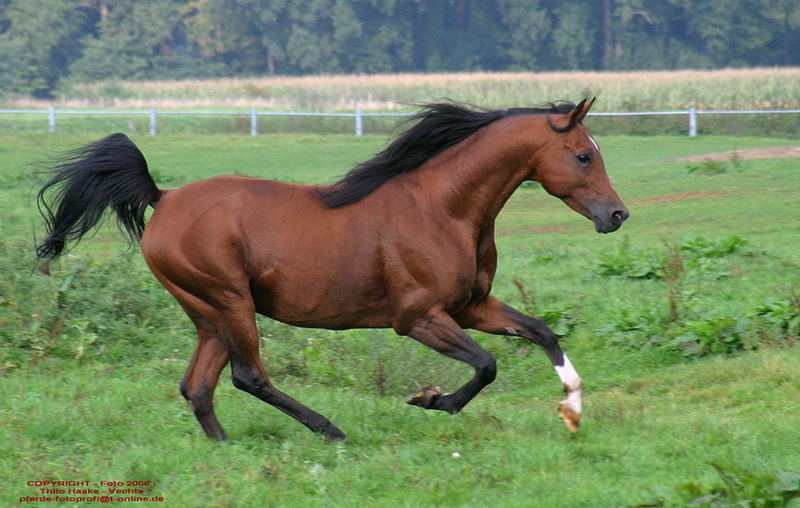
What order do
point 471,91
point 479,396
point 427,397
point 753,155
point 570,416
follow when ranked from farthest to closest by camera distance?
point 471,91 < point 753,155 < point 479,396 < point 427,397 < point 570,416

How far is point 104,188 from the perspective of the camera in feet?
21.5

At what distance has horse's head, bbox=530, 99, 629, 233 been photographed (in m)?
6.22

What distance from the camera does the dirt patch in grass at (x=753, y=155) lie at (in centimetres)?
2125

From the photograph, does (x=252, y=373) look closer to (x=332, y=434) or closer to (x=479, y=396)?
(x=332, y=434)

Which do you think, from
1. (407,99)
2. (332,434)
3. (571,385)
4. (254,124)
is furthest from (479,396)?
(407,99)

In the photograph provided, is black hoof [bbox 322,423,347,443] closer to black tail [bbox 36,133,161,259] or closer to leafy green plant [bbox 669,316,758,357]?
black tail [bbox 36,133,161,259]

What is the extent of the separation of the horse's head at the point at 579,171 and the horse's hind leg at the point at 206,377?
212 centimetres

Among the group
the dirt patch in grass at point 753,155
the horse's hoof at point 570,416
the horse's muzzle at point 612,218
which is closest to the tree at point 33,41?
the dirt patch in grass at point 753,155

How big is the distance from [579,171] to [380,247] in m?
1.21

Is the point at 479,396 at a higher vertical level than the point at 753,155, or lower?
lower

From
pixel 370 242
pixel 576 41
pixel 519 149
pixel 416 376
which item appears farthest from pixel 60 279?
pixel 576 41

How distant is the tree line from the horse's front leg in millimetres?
53806

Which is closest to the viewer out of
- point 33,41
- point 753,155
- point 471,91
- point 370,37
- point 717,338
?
→ point 717,338

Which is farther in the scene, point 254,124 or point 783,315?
point 254,124
